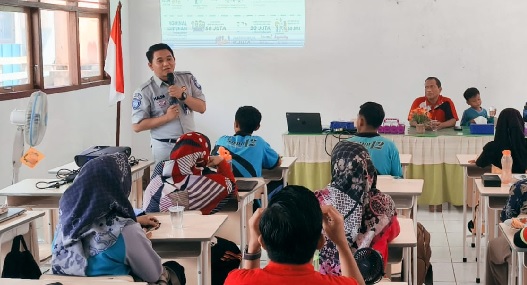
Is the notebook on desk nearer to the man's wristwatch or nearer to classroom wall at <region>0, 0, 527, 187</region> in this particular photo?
the man's wristwatch

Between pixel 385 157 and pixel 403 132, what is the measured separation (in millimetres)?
2154

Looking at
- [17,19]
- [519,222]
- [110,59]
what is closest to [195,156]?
[519,222]

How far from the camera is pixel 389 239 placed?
3.38 m

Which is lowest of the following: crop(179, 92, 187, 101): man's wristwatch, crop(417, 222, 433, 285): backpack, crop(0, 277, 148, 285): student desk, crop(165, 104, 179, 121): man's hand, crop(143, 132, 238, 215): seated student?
crop(417, 222, 433, 285): backpack

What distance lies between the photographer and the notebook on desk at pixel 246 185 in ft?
16.2

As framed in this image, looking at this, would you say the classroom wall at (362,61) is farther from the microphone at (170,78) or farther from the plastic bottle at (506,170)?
the plastic bottle at (506,170)

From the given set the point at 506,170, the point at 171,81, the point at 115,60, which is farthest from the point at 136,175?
the point at 506,170

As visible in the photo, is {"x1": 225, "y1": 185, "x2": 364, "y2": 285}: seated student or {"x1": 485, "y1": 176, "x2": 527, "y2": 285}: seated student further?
{"x1": 485, "y1": 176, "x2": 527, "y2": 285}: seated student

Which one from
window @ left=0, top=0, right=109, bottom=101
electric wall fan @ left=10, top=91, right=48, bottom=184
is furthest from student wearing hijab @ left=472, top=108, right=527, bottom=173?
window @ left=0, top=0, right=109, bottom=101

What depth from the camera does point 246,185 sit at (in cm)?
505

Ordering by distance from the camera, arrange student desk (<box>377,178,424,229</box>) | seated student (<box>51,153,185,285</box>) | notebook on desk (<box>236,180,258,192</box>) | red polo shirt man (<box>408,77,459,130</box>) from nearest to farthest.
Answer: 1. seated student (<box>51,153,185,285</box>)
2. student desk (<box>377,178,424,229</box>)
3. notebook on desk (<box>236,180,258,192</box>)
4. red polo shirt man (<box>408,77,459,130</box>)

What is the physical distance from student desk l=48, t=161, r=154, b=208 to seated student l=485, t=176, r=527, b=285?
2.69 meters

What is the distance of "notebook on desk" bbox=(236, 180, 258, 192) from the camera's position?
4941 mm

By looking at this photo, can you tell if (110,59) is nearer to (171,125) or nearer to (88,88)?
(88,88)
